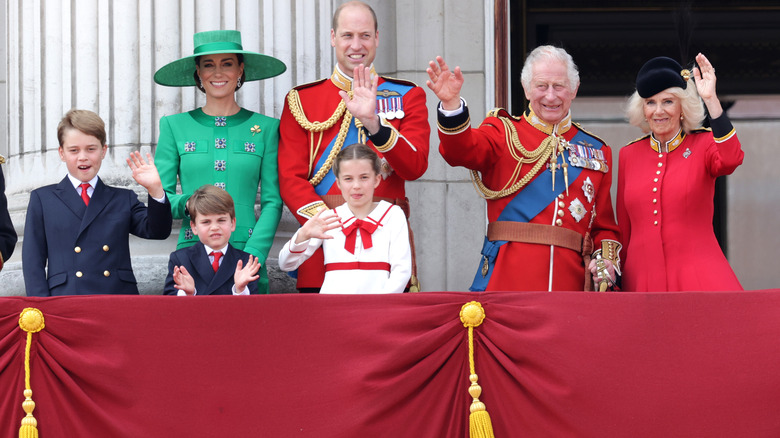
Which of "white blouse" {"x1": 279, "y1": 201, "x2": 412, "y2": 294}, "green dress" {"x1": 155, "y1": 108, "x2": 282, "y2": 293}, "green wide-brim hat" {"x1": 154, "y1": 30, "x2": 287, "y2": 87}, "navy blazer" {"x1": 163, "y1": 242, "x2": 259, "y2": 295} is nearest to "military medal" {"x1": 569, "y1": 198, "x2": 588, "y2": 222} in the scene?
"white blouse" {"x1": 279, "y1": 201, "x2": 412, "y2": 294}

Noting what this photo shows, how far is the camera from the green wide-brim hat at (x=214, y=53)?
4727 millimetres

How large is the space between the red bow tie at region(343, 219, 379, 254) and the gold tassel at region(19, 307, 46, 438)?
1.04m

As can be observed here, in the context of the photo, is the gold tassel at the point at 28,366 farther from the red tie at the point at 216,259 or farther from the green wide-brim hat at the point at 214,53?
the green wide-brim hat at the point at 214,53

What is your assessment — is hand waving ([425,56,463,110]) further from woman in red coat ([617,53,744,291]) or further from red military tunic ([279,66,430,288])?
woman in red coat ([617,53,744,291])

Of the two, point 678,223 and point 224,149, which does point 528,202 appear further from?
point 224,149

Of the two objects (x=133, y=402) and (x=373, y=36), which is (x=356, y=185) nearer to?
(x=373, y=36)

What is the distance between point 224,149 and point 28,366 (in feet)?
4.21

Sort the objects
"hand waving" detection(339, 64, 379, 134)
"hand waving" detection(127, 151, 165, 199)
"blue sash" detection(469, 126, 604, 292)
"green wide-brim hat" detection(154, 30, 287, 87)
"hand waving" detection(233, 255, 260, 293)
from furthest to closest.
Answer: "green wide-brim hat" detection(154, 30, 287, 87) < "blue sash" detection(469, 126, 604, 292) < "hand waving" detection(339, 64, 379, 134) < "hand waving" detection(127, 151, 165, 199) < "hand waving" detection(233, 255, 260, 293)

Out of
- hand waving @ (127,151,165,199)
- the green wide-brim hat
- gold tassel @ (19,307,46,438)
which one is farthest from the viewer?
the green wide-brim hat

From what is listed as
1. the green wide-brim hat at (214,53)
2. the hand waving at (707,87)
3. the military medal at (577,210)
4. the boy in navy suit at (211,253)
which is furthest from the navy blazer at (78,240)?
the hand waving at (707,87)

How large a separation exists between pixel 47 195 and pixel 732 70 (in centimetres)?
508

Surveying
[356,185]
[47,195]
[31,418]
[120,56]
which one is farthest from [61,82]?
[31,418]

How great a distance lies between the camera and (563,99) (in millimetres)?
4566

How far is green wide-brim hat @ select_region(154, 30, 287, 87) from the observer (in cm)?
473
